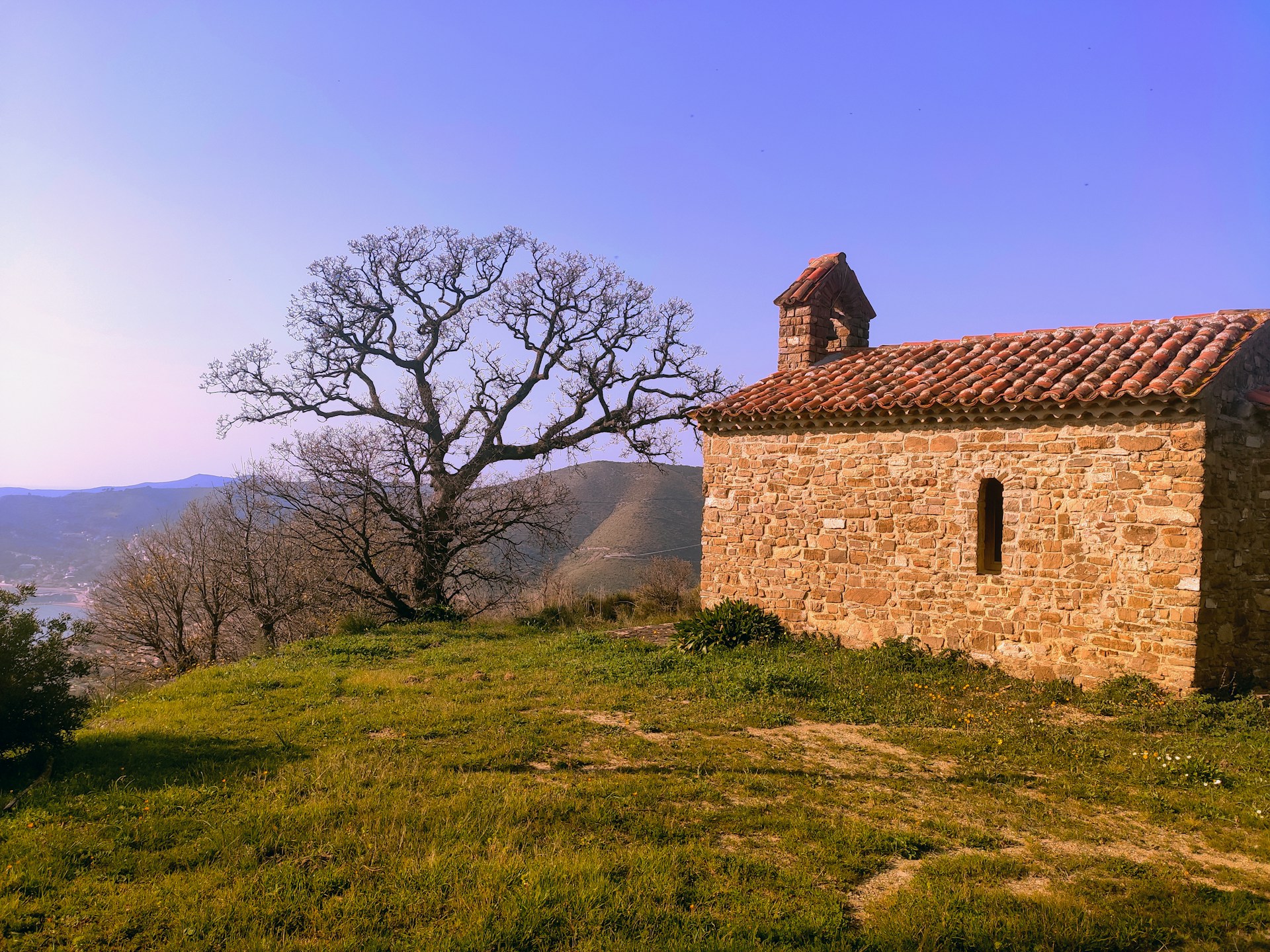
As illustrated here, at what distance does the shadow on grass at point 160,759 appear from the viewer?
6.05 metres

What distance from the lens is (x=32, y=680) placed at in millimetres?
6398

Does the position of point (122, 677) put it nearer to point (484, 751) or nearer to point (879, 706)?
point (484, 751)

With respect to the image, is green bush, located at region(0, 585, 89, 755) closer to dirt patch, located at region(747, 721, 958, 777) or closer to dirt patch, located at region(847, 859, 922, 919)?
dirt patch, located at region(747, 721, 958, 777)

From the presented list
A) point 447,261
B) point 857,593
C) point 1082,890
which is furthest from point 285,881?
point 447,261

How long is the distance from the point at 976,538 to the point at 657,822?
6.69 m

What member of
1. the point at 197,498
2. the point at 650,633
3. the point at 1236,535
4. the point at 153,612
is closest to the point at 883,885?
the point at 1236,535

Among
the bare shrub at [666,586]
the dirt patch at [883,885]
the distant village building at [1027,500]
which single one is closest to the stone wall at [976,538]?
the distant village building at [1027,500]

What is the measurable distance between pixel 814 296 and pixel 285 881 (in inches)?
508

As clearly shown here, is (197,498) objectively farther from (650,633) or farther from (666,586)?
(650,633)

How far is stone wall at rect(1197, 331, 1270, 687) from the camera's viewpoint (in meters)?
8.86

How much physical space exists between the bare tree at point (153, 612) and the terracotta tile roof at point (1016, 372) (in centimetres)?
1330

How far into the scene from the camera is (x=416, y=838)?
16.3 ft

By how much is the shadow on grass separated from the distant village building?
7.65 metres

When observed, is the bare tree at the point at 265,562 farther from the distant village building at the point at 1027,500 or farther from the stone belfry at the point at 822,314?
the stone belfry at the point at 822,314
